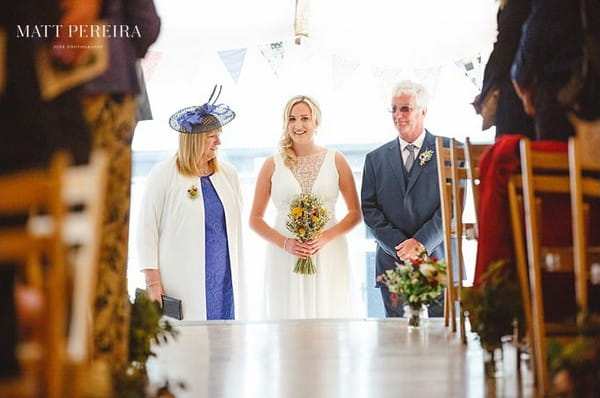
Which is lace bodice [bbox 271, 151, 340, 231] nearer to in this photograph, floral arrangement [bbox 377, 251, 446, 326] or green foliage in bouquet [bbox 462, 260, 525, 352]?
floral arrangement [bbox 377, 251, 446, 326]

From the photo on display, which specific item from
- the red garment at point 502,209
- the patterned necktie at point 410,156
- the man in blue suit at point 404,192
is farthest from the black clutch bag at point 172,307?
the red garment at point 502,209

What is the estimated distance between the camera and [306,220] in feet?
18.1

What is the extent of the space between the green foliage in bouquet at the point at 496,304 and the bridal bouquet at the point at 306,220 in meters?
2.42

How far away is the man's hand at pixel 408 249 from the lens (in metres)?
5.29

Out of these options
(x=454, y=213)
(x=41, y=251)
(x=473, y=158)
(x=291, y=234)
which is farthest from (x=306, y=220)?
(x=41, y=251)

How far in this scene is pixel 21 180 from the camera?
162 cm

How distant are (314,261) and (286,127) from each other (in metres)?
0.86

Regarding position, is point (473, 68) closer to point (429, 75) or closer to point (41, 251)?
point (429, 75)

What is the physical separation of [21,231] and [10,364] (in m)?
0.22

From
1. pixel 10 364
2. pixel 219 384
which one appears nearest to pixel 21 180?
pixel 10 364

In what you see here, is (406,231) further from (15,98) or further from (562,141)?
(15,98)

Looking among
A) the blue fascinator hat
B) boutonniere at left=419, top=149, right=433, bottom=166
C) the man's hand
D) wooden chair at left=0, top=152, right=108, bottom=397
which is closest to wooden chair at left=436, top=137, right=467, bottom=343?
the man's hand

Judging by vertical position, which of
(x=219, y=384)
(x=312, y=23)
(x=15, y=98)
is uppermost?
(x=312, y=23)

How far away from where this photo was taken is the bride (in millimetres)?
5641
